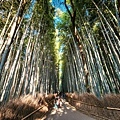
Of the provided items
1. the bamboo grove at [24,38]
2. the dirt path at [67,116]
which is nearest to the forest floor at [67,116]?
the dirt path at [67,116]

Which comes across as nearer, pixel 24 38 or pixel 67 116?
pixel 24 38

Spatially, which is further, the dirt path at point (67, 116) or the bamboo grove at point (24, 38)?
the dirt path at point (67, 116)

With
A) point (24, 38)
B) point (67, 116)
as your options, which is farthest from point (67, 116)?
point (24, 38)

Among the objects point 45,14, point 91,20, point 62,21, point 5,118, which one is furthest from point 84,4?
point 5,118

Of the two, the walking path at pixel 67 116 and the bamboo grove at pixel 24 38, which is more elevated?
the bamboo grove at pixel 24 38

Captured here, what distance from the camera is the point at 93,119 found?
559cm

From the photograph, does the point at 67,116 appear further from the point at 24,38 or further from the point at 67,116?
the point at 24,38

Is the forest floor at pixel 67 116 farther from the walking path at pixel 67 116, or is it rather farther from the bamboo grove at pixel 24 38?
the bamboo grove at pixel 24 38

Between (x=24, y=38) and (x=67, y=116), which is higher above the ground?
(x=24, y=38)

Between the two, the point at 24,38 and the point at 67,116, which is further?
the point at 67,116

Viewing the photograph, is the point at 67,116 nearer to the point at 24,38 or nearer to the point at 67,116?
the point at 67,116

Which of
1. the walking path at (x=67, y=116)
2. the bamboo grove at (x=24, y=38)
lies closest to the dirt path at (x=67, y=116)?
the walking path at (x=67, y=116)

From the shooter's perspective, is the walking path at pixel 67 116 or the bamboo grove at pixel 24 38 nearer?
the bamboo grove at pixel 24 38

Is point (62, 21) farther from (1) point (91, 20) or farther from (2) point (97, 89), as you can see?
(2) point (97, 89)
